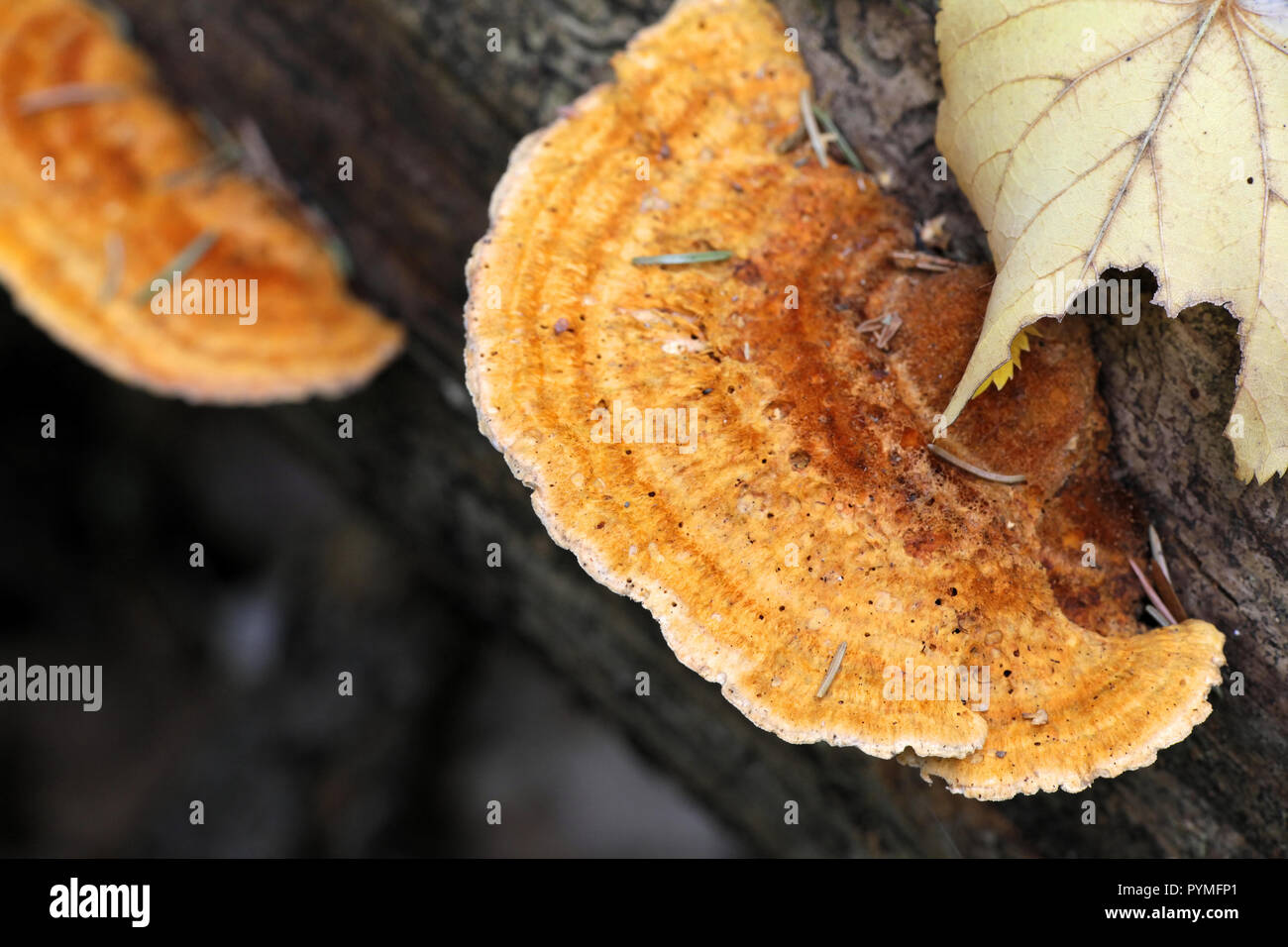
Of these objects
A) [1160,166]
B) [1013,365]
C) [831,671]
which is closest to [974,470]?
[1013,365]

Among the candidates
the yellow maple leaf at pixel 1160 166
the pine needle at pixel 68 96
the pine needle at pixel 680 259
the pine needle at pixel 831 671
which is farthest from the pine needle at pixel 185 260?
the yellow maple leaf at pixel 1160 166

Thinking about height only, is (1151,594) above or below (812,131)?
below

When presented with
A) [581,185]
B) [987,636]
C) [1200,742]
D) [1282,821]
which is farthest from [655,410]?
[1282,821]

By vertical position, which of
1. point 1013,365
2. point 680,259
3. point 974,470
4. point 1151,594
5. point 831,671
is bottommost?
point 831,671

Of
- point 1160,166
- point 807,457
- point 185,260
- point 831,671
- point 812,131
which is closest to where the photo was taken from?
point 1160,166

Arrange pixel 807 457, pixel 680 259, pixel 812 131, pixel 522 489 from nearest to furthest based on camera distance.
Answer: pixel 807 457 → pixel 680 259 → pixel 812 131 → pixel 522 489

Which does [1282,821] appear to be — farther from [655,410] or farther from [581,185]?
[581,185]

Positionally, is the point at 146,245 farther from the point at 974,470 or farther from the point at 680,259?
the point at 974,470
